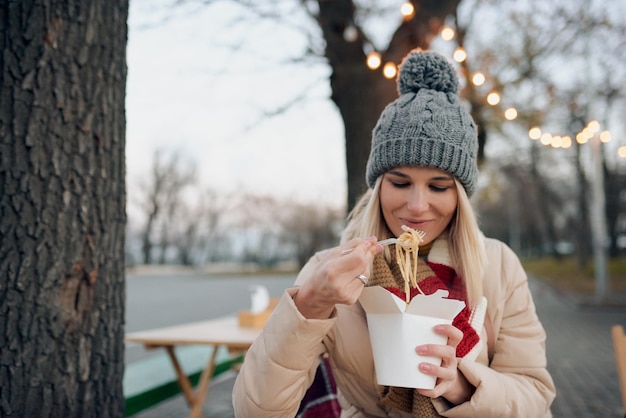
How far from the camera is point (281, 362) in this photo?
1619 mm

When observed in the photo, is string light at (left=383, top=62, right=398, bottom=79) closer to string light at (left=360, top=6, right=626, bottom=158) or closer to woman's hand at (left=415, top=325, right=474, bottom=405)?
string light at (left=360, top=6, right=626, bottom=158)

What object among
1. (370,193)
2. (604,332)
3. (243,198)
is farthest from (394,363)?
(243,198)

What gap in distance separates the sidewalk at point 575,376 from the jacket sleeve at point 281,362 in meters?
4.25

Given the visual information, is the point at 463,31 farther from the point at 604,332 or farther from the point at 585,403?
the point at 604,332

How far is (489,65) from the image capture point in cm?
880

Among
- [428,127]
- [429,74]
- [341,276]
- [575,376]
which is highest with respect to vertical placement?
[429,74]

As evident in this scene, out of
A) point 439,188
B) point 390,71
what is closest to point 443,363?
point 439,188

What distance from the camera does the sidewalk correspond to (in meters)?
5.73

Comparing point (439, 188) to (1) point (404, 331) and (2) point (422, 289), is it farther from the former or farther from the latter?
(1) point (404, 331)

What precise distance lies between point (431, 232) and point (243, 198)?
49994 millimetres

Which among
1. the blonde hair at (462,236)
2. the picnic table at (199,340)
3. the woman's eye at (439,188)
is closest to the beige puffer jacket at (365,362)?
the blonde hair at (462,236)

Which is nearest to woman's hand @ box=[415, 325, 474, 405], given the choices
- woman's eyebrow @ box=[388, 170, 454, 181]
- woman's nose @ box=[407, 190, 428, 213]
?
woman's nose @ box=[407, 190, 428, 213]

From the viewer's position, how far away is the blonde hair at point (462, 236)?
1946 mm

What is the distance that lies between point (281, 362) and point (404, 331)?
373 millimetres
